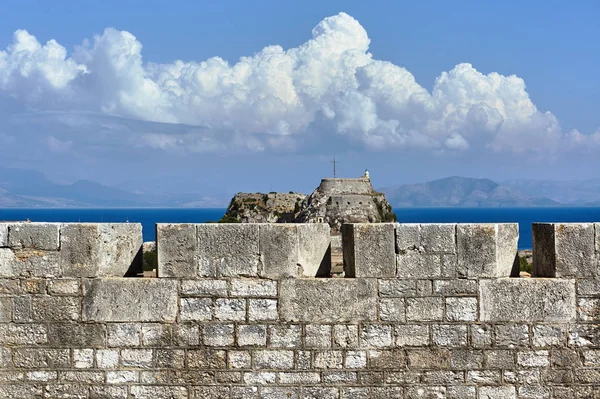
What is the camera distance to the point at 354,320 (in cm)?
598

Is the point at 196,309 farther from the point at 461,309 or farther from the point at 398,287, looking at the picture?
the point at 461,309

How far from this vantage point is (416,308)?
597 centimetres

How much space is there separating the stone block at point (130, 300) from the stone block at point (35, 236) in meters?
0.47

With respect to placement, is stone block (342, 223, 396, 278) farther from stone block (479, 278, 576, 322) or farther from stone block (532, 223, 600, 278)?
stone block (532, 223, 600, 278)

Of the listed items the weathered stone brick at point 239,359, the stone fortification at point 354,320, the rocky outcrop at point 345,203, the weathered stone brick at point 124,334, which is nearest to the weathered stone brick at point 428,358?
the stone fortification at point 354,320

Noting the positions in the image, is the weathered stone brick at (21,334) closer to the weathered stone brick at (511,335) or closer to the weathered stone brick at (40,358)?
the weathered stone brick at (40,358)

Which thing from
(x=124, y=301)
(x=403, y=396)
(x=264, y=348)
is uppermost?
(x=124, y=301)

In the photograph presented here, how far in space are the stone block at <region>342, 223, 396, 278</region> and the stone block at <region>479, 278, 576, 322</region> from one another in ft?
2.68

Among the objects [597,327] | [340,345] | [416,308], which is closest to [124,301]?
[340,345]

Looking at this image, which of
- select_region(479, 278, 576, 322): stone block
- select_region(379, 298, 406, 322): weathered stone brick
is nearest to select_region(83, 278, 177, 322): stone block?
select_region(379, 298, 406, 322): weathered stone brick

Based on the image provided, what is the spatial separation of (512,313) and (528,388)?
2.14 ft

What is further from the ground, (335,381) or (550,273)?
(550,273)

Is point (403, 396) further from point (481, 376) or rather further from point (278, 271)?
point (278, 271)

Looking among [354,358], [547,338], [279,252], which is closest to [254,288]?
[279,252]
